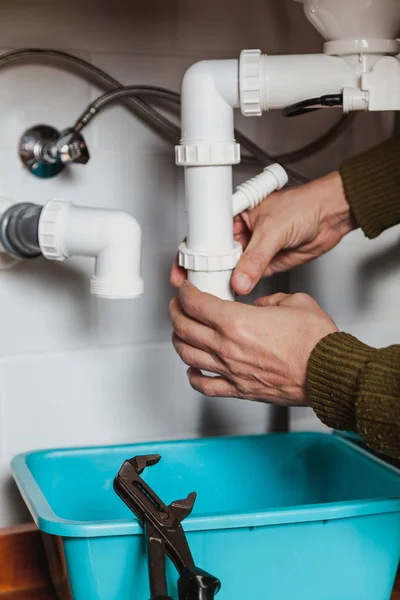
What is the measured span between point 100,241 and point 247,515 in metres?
0.28

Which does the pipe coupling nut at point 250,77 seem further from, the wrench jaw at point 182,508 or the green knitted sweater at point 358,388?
the wrench jaw at point 182,508

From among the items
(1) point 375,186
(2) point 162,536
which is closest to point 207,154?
(1) point 375,186

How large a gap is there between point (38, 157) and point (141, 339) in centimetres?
24

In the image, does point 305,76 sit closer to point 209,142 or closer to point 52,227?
point 209,142

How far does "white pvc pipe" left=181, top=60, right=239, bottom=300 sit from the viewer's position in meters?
0.74

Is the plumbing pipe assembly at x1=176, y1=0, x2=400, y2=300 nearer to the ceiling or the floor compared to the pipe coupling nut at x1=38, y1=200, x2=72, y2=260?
nearer to the ceiling

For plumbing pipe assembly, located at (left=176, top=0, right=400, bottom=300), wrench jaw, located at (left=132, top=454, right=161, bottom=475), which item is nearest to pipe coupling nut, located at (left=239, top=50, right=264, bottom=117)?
plumbing pipe assembly, located at (left=176, top=0, right=400, bottom=300)

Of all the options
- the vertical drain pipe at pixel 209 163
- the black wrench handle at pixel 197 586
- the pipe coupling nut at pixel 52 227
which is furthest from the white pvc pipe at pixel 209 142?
the black wrench handle at pixel 197 586

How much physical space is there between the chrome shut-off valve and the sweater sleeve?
350 mm

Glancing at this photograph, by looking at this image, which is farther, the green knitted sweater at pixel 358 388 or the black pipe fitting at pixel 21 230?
the black pipe fitting at pixel 21 230

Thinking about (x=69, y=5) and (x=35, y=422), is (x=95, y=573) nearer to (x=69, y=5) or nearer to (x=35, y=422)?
(x=35, y=422)

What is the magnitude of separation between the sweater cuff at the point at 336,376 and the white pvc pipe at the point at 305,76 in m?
0.22

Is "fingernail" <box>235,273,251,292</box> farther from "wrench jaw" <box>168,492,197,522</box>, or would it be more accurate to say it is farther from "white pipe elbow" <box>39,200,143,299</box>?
"wrench jaw" <box>168,492,197,522</box>

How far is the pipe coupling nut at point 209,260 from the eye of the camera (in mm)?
744
